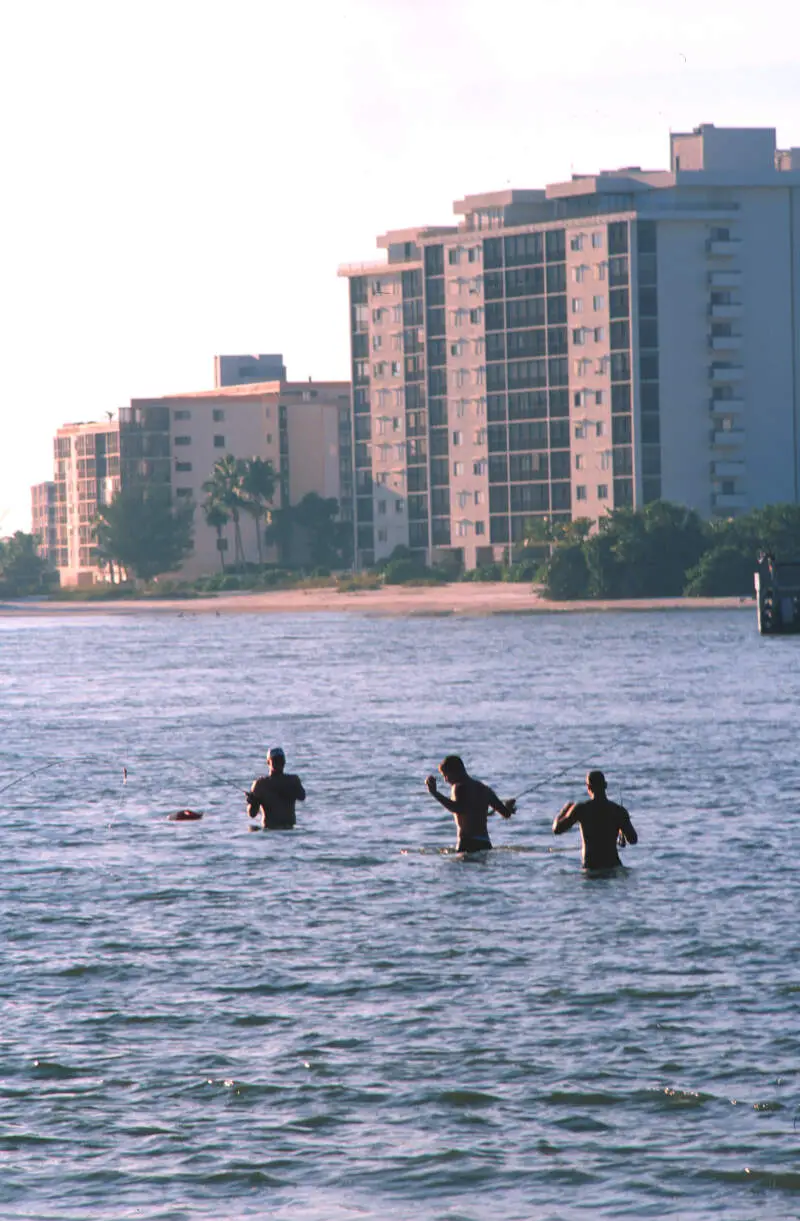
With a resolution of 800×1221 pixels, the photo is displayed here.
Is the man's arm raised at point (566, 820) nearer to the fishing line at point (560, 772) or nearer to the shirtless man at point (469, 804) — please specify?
the shirtless man at point (469, 804)

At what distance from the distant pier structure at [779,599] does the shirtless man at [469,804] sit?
93715 millimetres

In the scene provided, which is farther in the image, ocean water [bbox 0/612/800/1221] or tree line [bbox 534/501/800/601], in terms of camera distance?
tree line [bbox 534/501/800/601]

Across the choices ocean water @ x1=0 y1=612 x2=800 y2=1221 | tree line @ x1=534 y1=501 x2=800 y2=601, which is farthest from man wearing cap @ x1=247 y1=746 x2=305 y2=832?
tree line @ x1=534 y1=501 x2=800 y2=601

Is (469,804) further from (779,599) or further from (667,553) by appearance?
(667,553)

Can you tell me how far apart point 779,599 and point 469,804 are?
98429 mm

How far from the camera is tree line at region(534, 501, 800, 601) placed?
17612cm

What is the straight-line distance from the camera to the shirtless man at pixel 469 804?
34.1 meters

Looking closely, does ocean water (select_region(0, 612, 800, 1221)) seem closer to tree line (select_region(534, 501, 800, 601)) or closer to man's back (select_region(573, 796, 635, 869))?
man's back (select_region(573, 796, 635, 869))

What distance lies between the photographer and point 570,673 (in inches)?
4237

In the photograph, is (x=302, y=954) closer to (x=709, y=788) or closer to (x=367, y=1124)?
(x=367, y=1124)

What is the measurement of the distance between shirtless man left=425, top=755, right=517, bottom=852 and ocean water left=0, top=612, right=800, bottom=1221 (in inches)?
26.5

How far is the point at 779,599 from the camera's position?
132m

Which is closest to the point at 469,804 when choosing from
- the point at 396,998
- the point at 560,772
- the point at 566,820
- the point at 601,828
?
the point at 601,828

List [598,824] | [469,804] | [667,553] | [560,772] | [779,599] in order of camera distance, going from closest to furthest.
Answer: [598,824], [469,804], [560,772], [779,599], [667,553]
